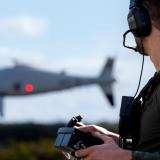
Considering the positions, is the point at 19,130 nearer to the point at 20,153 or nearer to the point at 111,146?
the point at 20,153

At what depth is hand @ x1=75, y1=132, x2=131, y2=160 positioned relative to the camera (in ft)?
12.1

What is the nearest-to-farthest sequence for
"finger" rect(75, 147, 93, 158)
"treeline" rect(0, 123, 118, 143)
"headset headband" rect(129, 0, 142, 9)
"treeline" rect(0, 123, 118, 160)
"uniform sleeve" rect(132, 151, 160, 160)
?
"uniform sleeve" rect(132, 151, 160, 160), "finger" rect(75, 147, 93, 158), "headset headband" rect(129, 0, 142, 9), "treeline" rect(0, 123, 118, 160), "treeline" rect(0, 123, 118, 143)

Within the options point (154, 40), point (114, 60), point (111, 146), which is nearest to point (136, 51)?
point (154, 40)

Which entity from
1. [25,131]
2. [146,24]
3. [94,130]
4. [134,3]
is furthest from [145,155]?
[25,131]

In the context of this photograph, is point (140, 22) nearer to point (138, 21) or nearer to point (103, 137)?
point (138, 21)

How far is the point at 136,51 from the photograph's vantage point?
13.1 ft

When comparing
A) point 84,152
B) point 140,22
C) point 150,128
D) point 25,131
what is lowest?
point 25,131

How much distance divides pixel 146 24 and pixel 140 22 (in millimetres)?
32

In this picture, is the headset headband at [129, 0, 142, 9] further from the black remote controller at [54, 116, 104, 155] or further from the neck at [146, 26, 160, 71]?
the black remote controller at [54, 116, 104, 155]

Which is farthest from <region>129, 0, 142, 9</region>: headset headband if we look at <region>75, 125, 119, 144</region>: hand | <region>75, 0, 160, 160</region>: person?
<region>75, 125, 119, 144</region>: hand

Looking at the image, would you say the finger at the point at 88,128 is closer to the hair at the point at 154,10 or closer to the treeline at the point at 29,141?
the hair at the point at 154,10

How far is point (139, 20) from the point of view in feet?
12.8

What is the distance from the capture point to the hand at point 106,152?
369 centimetres

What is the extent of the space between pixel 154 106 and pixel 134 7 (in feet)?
1.63
